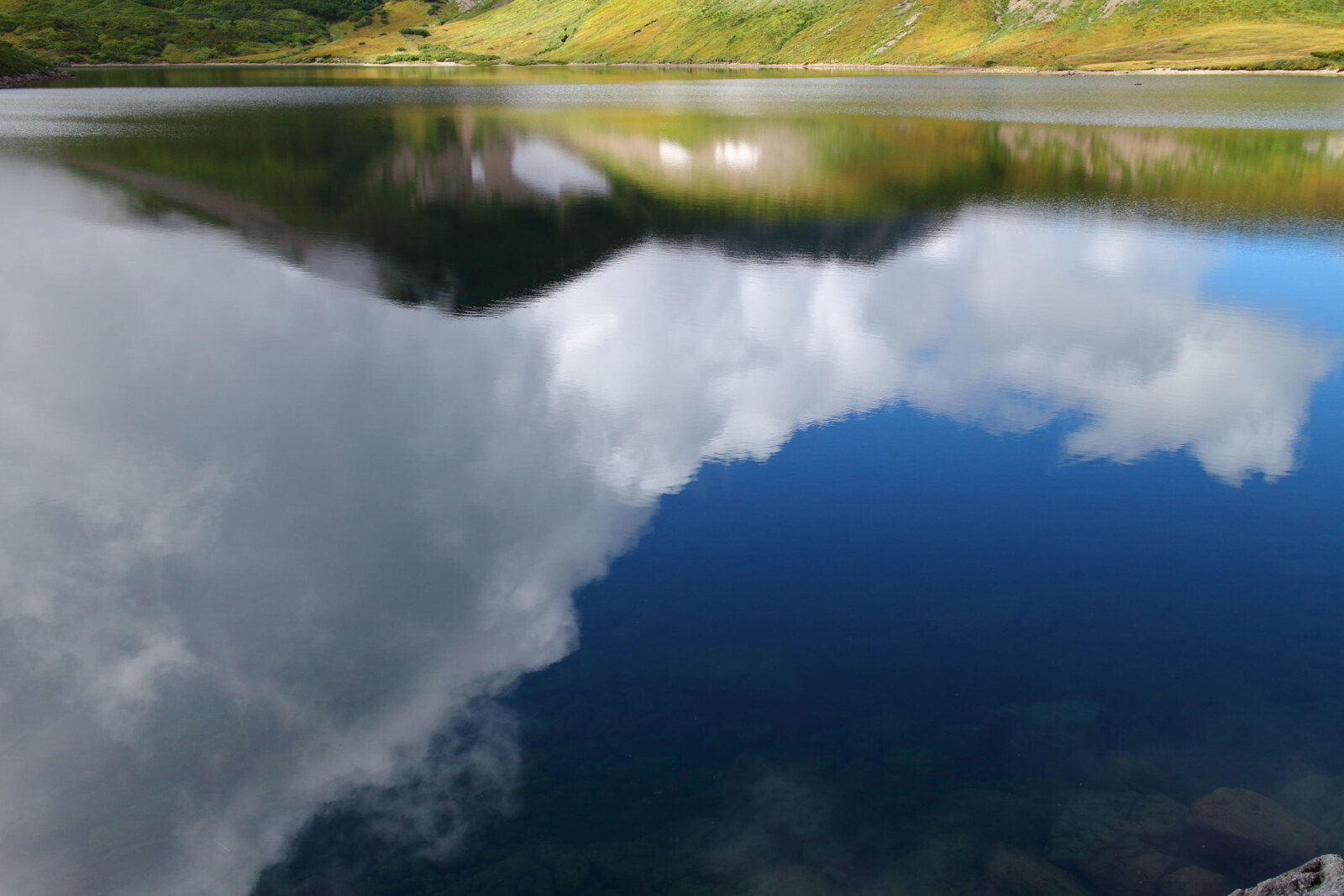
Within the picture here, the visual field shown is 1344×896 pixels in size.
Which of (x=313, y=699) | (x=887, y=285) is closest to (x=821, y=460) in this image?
(x=313, y=699)

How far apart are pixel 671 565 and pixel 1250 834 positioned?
296 inches

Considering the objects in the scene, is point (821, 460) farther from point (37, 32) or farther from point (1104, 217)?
point (37, 32)

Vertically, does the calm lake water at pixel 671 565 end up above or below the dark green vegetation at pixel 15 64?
below

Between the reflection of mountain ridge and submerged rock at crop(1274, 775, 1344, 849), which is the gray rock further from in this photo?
the reflection of mountain ridge

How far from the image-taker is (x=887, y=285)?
2642cm

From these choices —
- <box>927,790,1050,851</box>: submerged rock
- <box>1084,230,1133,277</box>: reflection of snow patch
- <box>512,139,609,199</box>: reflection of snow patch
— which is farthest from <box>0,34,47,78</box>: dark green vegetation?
<box>927,790,1050,851</box>: submerged rock

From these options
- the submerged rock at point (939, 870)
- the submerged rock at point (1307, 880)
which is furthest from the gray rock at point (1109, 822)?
the submerged rock at point (1307, 880)

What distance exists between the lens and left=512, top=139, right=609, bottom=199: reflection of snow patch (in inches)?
1665

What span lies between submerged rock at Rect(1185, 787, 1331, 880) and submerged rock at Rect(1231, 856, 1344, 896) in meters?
0.91

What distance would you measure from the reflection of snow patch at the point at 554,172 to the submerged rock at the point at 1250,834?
37.2 metres

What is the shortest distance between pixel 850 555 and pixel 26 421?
17039 mm

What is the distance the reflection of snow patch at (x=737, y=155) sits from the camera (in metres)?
49.9

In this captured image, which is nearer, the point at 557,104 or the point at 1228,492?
the point at 1228,492

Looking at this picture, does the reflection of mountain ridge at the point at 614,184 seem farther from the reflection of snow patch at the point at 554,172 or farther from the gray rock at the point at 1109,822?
the gray rock at the point at 1109,822
